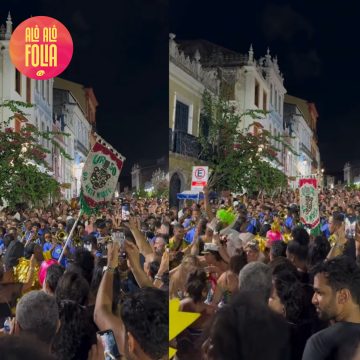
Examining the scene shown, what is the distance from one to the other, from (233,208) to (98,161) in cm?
54

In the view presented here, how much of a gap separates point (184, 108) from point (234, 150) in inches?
10.8

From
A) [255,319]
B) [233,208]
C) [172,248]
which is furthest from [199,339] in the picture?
[233,208]

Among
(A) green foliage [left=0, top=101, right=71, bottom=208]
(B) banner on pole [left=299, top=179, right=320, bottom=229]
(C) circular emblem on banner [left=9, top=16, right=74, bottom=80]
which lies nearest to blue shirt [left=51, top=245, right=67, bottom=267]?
(A) green foliage [left=0, top=101, right=71, bottom=208]

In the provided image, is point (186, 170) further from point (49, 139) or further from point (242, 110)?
point (49, 139)

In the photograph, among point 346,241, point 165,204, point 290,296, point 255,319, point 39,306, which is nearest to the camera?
point 255,319

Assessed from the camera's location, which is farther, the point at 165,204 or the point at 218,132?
the point at 218,132

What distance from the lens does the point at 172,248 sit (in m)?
2.04

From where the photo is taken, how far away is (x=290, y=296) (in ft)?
7.00

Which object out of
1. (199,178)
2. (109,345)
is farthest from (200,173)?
(109,345)

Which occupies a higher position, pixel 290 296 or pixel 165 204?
pixel 165 204

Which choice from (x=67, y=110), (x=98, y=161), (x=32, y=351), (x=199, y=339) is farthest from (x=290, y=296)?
(x=32, y=351)

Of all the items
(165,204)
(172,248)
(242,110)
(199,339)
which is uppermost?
(242,110)

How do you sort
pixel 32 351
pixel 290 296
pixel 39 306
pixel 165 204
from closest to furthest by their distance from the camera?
pixel 32 351 → pixel 39 306 → pixel 165 204 → pixel 290 296

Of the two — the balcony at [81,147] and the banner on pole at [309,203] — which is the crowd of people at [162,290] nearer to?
the banner on pole at [309,203]
